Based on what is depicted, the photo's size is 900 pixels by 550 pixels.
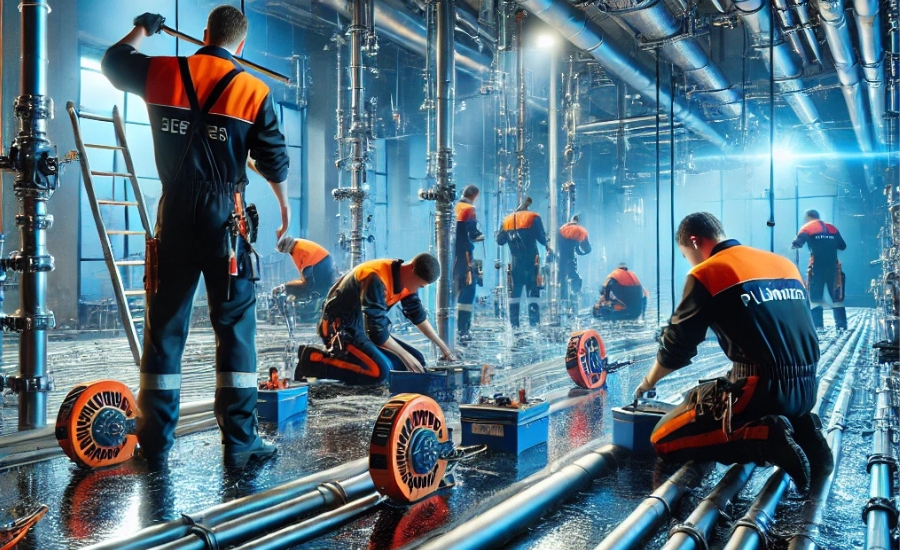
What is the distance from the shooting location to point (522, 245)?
10.8 meters

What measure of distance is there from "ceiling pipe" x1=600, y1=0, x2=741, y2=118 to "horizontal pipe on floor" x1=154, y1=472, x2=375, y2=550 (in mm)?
5517

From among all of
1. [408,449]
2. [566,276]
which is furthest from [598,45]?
[408,449]

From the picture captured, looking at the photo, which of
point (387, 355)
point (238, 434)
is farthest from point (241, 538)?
point (387, 355)

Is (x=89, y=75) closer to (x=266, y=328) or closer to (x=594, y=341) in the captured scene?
(x=266, y=328)

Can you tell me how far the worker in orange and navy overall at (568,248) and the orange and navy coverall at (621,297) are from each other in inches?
33.9

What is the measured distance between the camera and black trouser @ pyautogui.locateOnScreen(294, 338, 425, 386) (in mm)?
6359

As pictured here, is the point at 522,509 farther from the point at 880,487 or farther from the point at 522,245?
the point at 522,245

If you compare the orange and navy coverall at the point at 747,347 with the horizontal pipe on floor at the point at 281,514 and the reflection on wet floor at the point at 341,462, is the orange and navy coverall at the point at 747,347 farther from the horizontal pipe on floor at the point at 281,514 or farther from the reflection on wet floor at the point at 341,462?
the horizontal pipe on floor at the point at 281,514

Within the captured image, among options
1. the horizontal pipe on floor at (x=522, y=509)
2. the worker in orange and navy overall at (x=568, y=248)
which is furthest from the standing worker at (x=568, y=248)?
the horizontal pipe on floor at (x=522, y=509)

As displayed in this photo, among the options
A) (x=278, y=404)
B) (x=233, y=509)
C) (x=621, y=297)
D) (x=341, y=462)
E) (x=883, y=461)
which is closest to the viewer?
(x=233, y=509)

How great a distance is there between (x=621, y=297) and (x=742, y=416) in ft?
32.4

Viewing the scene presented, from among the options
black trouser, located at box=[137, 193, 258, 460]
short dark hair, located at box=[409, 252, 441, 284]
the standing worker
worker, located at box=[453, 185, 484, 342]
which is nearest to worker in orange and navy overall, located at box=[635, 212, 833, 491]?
black trouser, located at box=[137, 193, 258, 460]

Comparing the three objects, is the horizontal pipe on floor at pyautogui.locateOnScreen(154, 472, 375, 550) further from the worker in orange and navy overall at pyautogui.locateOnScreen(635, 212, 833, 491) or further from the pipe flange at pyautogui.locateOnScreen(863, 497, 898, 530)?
the pipe flange at pyautogui.locateOnScreen(863, 497, 898, 530)

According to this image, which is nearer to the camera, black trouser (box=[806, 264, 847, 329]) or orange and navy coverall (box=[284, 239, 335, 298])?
orange and navy coverall (box=[284, 239, 335, 298])
